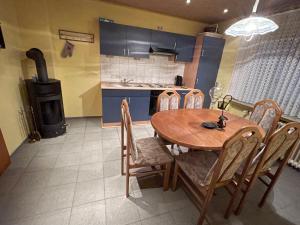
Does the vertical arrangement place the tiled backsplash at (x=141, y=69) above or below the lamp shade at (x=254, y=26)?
below

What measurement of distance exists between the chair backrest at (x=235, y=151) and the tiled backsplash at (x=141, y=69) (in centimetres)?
295

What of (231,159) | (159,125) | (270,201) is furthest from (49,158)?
(270,201)

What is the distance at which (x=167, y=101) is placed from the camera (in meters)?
2.39

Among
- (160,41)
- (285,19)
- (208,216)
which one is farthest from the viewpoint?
(160,41)

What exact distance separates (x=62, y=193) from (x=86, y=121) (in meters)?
2.00

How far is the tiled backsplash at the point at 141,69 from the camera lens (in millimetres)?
3395

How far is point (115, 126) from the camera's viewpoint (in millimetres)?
3295

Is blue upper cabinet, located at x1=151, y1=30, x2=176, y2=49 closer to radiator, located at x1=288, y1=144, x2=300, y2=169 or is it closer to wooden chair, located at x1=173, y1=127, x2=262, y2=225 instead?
wooden chair, located at x1=173, y1=127, x2=262, y2=225

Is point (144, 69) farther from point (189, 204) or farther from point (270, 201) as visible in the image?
point (270, 201)

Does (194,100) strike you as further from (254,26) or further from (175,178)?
(175,178)

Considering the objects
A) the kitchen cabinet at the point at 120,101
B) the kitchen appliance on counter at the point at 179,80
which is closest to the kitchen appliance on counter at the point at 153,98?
the kitchen cabinet at the point at 120,101

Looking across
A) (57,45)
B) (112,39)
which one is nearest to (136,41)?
(112,39)

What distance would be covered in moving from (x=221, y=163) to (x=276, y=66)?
7.79ft

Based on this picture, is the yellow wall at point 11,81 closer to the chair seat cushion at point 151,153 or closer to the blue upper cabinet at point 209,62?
the chair seat cushion at point 151,153
